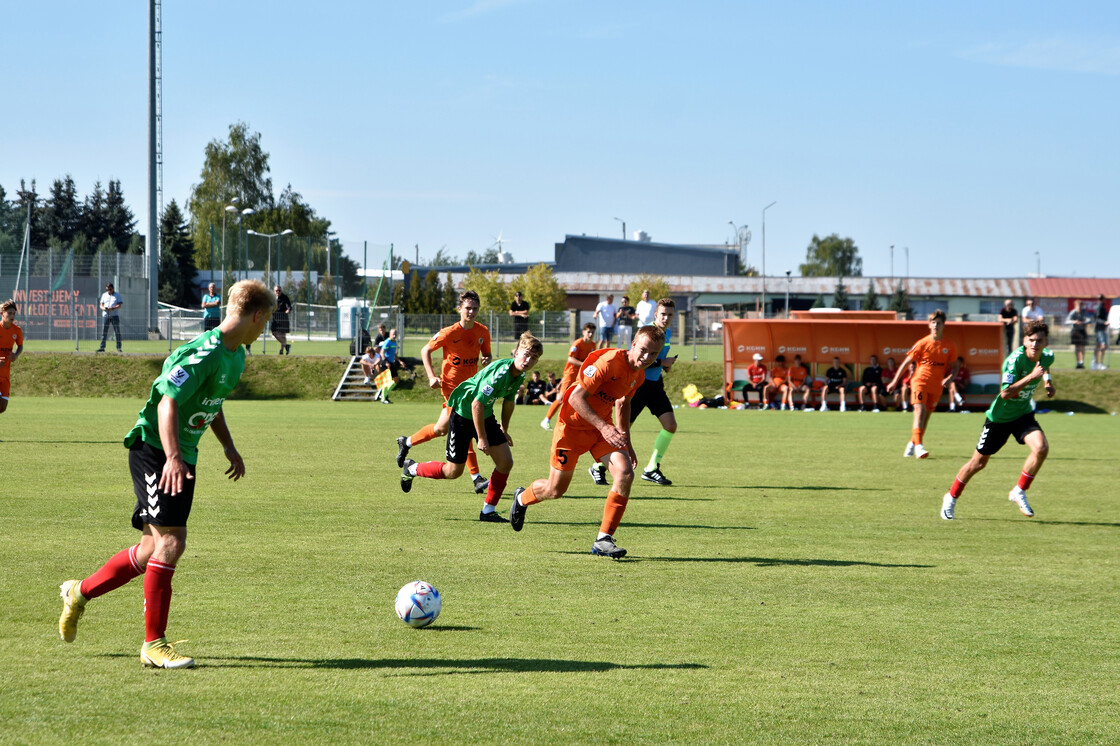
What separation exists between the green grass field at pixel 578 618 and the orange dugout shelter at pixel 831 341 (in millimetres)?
17415

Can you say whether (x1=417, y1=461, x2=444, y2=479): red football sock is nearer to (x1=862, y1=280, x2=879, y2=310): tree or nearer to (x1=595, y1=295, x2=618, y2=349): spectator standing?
(x1=595, y1=295, x2=618, y2=349): spectator standing

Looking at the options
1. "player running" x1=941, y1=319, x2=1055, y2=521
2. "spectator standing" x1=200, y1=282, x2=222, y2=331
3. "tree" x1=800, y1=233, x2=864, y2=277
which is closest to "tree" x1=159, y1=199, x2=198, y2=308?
"spectator standing" x1=200, y1=282, x2=222, y2=331

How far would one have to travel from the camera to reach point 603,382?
809 cm

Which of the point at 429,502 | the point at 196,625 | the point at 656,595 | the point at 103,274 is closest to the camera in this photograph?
the point at 196,625

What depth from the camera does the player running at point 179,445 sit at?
4934 mm

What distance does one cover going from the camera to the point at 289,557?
7.76m

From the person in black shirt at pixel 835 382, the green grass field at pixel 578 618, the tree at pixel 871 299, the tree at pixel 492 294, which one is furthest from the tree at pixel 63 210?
the green grass field at pixel 578 618

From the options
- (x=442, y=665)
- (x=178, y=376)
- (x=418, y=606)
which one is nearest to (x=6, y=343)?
(x=418, y=606)

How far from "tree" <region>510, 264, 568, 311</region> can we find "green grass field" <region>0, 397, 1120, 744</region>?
2484 inches

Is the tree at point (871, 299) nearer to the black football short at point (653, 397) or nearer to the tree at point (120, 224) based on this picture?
the tree at point (120, 224)

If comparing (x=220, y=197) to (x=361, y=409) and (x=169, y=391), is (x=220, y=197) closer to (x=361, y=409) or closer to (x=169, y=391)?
(x=361, y=409)

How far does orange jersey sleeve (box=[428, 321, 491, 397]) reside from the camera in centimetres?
1228

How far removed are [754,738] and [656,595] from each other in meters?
2.59

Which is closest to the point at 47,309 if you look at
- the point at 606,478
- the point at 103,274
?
the point at 103,274
